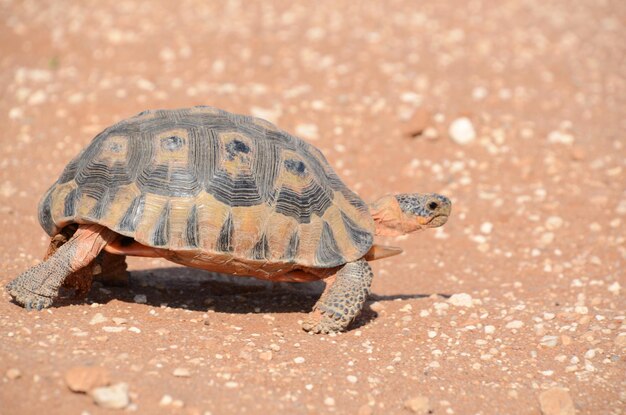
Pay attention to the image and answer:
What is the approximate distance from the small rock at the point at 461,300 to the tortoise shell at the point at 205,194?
0.98m

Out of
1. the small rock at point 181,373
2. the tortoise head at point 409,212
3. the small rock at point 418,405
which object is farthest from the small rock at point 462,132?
the small rock at point 181,373

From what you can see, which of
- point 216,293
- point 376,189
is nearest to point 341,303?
point 216,293

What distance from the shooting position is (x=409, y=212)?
5.72 metres

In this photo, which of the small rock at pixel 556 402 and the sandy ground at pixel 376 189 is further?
the sandy ground at pixel 376 189

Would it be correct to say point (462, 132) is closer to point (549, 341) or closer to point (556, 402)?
point (549, 341)

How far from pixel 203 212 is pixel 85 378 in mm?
1381

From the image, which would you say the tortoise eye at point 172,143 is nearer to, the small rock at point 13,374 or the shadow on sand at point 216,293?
the shadow on sand at point 216,293

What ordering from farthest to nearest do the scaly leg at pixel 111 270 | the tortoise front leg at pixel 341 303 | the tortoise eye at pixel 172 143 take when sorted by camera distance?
the scaly leg at pixel 111 270, the tortoise front leg at pixel 341 303, the tortoise eye at pixel 172 143

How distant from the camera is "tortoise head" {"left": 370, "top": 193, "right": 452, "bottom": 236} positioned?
5707 mm

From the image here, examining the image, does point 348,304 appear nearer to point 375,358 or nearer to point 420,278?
Answer: point 375,358

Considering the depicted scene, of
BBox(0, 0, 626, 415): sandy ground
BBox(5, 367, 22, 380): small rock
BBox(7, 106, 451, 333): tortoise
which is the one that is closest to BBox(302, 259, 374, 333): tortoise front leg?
BBox(7, 106, 451, 333): tortoise

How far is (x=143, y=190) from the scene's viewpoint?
4855 millimetres

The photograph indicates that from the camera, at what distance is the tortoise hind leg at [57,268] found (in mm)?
4863

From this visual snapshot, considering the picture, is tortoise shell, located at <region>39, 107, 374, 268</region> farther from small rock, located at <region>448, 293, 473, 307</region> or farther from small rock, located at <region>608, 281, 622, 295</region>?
small rock, located at <region>608, 281, 622, 295</region>
